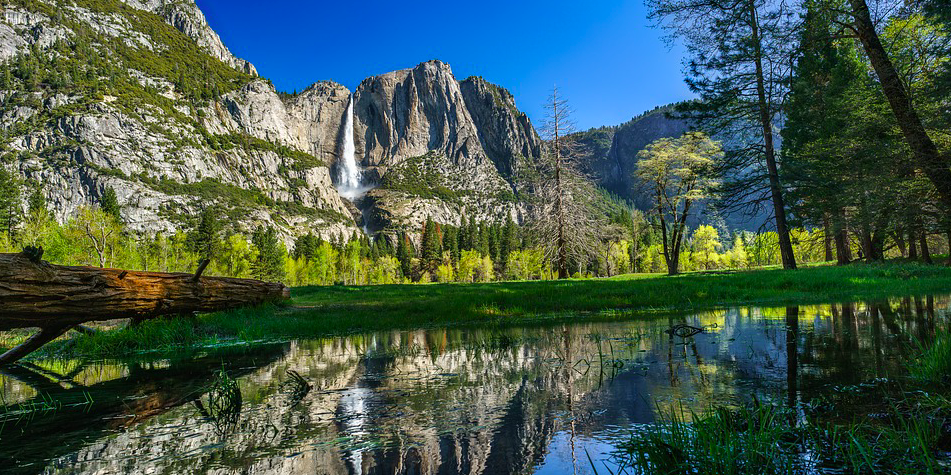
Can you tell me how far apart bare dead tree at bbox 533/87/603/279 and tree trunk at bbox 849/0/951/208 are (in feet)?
80.1

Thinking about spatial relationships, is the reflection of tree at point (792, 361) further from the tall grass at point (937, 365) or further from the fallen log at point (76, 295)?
the fallen log at point (76, 295)

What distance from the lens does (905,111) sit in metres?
7.15

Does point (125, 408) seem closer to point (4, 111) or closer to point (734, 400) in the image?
point (734, 400)

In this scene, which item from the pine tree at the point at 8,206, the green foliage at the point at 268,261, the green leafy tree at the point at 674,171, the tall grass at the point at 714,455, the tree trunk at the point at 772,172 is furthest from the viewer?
the green foliage at the point at 268,261

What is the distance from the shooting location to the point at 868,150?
61.7 ft

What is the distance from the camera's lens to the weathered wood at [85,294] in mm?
6312

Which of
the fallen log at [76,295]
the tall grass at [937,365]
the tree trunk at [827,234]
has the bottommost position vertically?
the tall grass at [937,365]

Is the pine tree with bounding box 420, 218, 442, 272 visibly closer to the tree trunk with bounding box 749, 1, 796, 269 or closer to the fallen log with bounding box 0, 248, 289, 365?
the tree trunk with bounding box 749, 1, 796, 269

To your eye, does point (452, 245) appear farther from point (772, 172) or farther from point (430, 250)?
point (772, 172)

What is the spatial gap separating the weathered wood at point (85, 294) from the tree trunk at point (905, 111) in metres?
13.3

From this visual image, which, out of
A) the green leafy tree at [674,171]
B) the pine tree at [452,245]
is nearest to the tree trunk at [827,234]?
the green leafy tree at [674,171]

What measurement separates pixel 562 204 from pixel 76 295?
28.5 metres

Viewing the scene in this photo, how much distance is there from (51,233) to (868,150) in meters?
65.8

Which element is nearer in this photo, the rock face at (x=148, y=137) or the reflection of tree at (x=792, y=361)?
the reflection of tree at (x=792, y=361)
